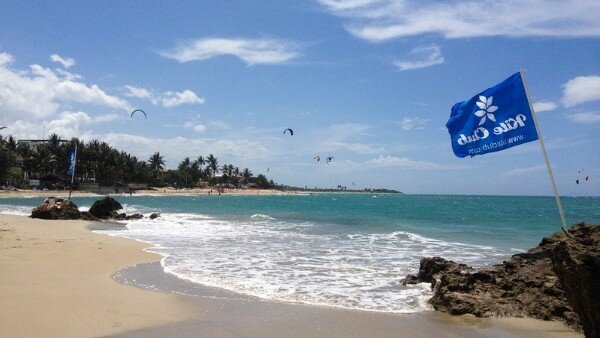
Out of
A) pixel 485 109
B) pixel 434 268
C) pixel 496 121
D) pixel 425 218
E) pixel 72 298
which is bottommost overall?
pixel 425 218

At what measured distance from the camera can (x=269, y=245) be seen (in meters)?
18.2

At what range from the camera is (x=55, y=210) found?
2725 centimetres

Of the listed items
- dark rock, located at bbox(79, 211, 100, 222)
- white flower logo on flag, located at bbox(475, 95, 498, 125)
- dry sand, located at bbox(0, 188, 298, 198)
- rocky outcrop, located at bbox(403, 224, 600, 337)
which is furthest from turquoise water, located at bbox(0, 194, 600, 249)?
white flower logo on flag, located at bbox(475, 95, 498, 125)

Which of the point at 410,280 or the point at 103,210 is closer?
the point at 410,280

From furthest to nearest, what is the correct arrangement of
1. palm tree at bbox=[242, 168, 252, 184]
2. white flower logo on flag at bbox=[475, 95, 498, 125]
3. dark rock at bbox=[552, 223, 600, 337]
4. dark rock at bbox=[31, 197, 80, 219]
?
palm tree at bbox=[242, 168, 252, 184], dark rock at bbox=[31, 197, 80, 219], white flower logo on flag at bbox=[475, 95, 498, 125], dark rock at bbox=[552, 223, 600, 337]

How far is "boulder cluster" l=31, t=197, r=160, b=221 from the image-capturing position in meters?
27.0

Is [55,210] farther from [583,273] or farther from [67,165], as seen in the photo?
[67,165]

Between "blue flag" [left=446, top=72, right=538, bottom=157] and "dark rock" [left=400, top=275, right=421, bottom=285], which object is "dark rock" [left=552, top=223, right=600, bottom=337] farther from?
"dark rock" [left=400, top=275, right=421, bottom=285]

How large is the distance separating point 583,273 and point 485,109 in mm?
3248

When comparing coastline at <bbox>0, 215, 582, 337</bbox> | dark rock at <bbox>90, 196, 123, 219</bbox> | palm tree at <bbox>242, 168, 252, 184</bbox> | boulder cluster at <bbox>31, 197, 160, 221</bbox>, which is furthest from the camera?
palm tree at <bbox>242, 168, 252, 184</bbox>

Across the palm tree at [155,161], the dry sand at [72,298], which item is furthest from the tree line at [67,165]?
the dry sand at [72,298]

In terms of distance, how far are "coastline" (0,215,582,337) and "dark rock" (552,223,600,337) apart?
1.93m

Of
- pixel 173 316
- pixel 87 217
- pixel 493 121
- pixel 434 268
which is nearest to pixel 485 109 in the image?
pixel 493 121

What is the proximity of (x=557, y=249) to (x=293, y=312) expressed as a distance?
4324mm
